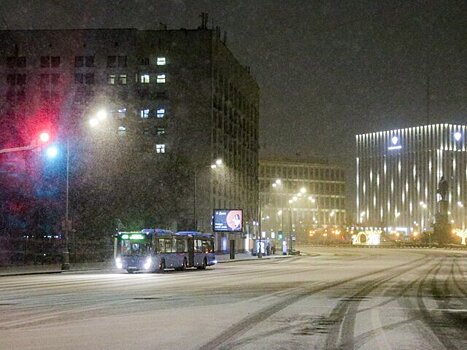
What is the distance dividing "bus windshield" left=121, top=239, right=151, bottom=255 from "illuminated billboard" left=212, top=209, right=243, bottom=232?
39.1 metres

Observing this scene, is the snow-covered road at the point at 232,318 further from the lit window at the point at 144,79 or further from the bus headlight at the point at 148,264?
the lit window at the point at 144,79

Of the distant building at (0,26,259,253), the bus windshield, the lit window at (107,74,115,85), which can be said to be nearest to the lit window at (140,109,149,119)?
the distant building at (0,26,259,253)

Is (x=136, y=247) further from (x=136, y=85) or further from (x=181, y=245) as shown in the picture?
(x=136, y=85)

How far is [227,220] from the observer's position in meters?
88.0

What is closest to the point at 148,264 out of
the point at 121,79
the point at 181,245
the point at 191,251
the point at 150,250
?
the point at 150,250

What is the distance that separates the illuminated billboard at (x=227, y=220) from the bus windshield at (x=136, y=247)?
39058 millimetres

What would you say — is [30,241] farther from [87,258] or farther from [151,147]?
[151,147]

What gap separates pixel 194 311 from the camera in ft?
66.4

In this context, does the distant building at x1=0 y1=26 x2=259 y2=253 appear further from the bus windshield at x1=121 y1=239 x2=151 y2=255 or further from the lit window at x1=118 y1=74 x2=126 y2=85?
the bus windshield at x1=121 y1=239 x2=151 y2=255

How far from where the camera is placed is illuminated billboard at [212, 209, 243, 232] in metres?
87.6

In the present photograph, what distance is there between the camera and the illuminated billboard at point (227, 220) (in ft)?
287

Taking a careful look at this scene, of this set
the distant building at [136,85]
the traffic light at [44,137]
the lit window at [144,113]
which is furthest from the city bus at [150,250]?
the lit window at [144,113]

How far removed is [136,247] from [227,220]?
1565 inches

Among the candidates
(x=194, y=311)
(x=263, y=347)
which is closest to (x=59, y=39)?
(x=194, y=311)
